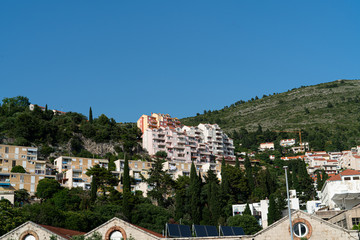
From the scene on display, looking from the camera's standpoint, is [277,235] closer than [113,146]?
Yes

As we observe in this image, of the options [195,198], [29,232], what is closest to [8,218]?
[29,232]

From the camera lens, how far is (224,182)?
111625 mm

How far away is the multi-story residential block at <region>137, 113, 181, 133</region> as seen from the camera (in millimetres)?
169875

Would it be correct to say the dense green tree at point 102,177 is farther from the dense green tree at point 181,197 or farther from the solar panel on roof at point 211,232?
the solar panel on roof at point 211,232

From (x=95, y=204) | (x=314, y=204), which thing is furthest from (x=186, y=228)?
(x=314, y=204)

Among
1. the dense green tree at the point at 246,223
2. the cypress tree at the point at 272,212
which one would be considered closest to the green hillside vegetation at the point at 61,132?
the dense green tree at the point at 246,223

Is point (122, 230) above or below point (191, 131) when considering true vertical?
below

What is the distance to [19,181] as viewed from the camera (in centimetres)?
10531

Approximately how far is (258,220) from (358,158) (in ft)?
208

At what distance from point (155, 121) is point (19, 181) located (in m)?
75.3

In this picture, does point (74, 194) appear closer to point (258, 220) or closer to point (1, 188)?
point (1, 188)

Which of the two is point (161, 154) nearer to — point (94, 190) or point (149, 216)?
point (94, 190)

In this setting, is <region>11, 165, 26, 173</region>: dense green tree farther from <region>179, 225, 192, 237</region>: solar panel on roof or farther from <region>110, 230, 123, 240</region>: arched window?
A: <region>179, 225, 192, 237</region>: solar panel on roof

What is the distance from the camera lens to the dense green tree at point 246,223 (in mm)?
89812
